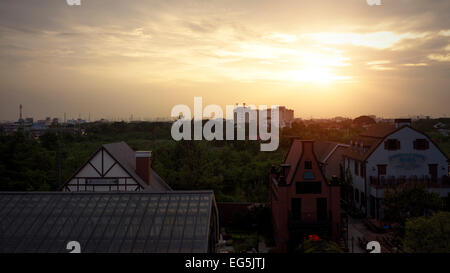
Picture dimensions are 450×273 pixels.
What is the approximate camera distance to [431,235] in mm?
10391

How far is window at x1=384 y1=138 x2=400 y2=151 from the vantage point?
21.0 m

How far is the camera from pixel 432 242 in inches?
411

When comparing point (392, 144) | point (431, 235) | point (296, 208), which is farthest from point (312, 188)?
point (392, 144)

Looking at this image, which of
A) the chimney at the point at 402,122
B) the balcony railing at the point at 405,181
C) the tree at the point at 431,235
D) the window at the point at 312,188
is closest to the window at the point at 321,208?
the window at the point at 312,188

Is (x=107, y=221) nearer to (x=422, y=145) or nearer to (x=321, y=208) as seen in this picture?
(x=321, y=208)

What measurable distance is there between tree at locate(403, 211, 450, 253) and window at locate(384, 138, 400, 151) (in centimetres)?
1077

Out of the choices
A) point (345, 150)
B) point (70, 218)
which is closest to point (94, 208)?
point (70, 218)

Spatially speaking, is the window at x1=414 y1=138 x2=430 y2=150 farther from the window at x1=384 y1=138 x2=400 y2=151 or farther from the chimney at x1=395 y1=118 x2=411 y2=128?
the chimney at x1=395 y1=118 x2=411 y2=128

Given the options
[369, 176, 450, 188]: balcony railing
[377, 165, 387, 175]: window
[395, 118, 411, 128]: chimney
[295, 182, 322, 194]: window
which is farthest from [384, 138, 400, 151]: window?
[295, 182, 322, 194]: window

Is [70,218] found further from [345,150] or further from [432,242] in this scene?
[345,150]

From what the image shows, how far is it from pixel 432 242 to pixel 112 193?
9732 millimetres

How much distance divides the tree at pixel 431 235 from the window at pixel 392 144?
1077 cm

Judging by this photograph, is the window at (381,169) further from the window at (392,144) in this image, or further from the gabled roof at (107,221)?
the gabled roof at (107,221)

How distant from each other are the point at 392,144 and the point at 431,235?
11.6 metres
